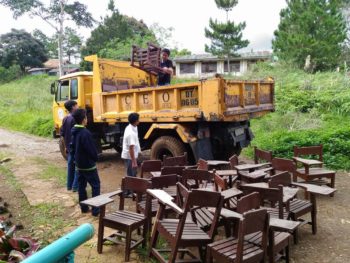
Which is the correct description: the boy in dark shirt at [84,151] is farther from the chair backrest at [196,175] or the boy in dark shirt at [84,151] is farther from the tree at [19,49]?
the tree at [19,49]

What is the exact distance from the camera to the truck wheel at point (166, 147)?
250 inches

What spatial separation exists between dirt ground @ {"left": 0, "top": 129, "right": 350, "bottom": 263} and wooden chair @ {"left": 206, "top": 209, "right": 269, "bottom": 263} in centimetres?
83

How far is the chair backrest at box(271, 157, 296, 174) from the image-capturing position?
5234 millimetres

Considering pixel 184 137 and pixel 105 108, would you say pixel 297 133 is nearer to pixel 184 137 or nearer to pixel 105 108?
pixel 184 137

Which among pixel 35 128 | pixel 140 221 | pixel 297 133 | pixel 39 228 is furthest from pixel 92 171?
pixel 35 128

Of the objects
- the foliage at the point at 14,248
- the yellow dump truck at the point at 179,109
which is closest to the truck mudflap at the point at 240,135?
the yellow dump truck at the point at 179,109

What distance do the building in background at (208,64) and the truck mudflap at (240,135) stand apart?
25374 millimetres

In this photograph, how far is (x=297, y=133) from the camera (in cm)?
874

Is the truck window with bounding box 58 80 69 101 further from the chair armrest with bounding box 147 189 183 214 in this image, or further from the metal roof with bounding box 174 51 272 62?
the metal roof with bounding box 174 51 272 62

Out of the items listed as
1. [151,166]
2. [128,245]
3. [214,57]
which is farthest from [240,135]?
[214,57]

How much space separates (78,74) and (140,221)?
5.57 m

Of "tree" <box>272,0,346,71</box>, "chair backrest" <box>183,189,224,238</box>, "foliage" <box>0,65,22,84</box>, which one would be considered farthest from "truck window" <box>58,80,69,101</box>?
"foliage" <box>0,65,22,84</box>

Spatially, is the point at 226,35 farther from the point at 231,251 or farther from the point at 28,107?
the point at 231,251

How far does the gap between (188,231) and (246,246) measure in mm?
570
